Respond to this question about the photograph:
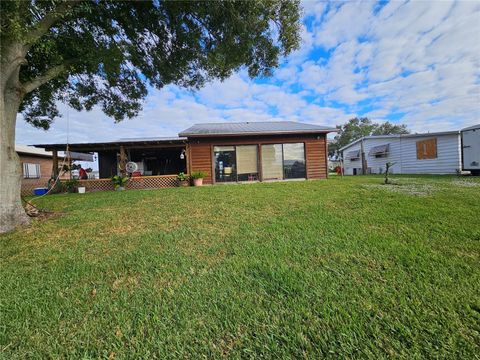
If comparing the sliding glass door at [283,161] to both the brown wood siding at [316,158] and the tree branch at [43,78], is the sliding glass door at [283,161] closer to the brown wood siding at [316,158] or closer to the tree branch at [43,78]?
the brown wood siding at [316,158]

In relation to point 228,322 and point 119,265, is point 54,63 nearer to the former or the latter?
point 119,265

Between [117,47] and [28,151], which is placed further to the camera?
[28,151]

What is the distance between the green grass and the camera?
1490 mm

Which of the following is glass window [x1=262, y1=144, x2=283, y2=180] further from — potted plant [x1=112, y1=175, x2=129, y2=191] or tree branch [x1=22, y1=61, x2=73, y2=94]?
tree branch [x1=22, y1=61, x2=73, y2=94]

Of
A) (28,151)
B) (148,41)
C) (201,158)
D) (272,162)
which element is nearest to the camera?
(148,41)

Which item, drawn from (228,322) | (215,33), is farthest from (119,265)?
(215,33)

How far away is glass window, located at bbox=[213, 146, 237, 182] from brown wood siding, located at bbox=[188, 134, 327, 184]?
28 centimetres

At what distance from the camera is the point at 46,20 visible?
13.9ft

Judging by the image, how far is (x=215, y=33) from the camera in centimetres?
569

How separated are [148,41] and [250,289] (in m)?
7.38

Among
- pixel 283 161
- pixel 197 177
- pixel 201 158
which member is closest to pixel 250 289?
pixel 197 177

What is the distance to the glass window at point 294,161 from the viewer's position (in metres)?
12.0

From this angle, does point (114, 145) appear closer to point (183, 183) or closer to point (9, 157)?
point (183, 183)

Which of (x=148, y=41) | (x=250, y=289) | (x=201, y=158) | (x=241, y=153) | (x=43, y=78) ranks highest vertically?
(x=148, y=41)
